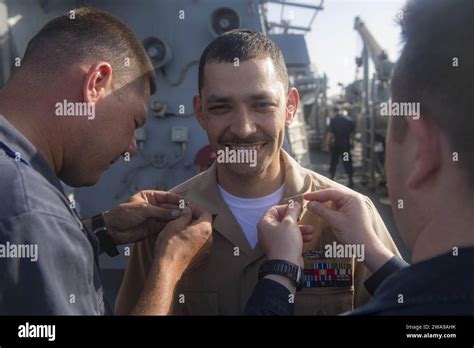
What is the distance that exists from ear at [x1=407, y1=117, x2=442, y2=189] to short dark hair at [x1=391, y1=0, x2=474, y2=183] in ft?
0.04

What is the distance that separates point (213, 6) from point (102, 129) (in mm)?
2490

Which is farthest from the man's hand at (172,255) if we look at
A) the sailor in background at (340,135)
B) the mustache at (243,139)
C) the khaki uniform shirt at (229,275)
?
the sailor in background at (340,135)

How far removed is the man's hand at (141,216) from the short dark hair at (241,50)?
386mm

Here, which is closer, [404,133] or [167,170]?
[404,133]

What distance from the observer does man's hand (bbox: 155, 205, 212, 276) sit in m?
1.18

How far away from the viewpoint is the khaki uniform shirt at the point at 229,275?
53.3 inches

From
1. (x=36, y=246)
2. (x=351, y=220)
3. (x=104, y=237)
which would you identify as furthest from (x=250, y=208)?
(x=36, y=246)

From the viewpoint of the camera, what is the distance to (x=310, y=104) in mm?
13961

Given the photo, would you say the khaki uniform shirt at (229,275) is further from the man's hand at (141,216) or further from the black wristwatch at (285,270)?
the black wristwatch at (285,270)

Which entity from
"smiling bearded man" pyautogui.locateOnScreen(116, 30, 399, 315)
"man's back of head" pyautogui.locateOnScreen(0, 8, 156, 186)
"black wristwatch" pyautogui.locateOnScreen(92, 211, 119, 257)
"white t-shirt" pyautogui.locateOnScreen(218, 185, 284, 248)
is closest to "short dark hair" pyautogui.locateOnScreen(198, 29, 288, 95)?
"smiling bearded man" pyautogui.locateOnScreen(116, 30, 399, 315)

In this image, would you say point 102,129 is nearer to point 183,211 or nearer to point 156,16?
point 183,211

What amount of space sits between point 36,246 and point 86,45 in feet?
1.70

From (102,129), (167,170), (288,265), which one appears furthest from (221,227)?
(167,170)

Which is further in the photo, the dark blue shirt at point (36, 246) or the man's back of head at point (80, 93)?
the man's back of head at point (80, 93)
